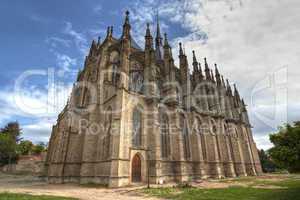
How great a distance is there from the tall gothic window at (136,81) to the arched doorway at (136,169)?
9262mm

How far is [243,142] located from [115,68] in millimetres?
30183

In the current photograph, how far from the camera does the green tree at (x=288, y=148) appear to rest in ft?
34.1

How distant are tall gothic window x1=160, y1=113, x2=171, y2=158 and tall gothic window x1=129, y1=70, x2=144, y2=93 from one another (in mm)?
5041

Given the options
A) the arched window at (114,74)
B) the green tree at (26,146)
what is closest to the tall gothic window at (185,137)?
the arched window at (114,74)

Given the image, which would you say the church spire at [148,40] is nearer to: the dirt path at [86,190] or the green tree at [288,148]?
the dirt path at [86,190]

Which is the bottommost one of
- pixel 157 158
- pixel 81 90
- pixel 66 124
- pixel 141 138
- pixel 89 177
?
pixel 89 177

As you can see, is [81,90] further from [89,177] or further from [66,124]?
[89,177]

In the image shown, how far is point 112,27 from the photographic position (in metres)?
28.5

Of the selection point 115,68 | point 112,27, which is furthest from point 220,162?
point 112,27

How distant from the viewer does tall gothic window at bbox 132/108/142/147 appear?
2070cm

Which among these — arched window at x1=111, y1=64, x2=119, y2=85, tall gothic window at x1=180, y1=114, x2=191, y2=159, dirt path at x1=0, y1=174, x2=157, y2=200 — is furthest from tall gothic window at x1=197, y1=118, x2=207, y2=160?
dirt path at x1=0, y1=174, x2=157, y2=200

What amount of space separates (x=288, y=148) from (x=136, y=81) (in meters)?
19.3

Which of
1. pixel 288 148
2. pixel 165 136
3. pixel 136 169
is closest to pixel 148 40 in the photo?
pixel 165 136

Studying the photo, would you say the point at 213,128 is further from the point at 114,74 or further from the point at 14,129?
the point at 14,129
